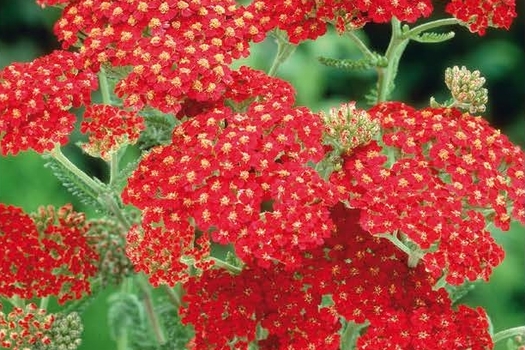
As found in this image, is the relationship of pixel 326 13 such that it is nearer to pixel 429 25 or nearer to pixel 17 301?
pixel 429 25

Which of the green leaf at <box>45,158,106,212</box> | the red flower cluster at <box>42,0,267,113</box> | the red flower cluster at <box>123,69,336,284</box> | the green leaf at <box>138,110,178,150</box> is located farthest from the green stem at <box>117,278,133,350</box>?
the red flower cluster at <box>42,0,267,113</box>

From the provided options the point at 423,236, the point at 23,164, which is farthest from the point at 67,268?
the point at 23,164

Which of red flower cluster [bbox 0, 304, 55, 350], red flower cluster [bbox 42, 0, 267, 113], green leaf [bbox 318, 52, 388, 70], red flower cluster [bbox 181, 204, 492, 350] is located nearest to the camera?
red flower cluster [bbox 181, 204, 492, 350]

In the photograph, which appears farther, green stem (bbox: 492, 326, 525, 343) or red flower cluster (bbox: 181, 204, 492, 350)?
green stem (bbox: 492, 326, 525, 343)

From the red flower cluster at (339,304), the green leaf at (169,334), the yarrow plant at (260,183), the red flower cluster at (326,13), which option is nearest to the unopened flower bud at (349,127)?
the yarrow plant at (260,183)

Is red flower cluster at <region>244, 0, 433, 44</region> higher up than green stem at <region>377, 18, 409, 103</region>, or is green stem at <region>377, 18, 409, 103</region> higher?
red flower cluster at <region>244, 0, 433, 44</region>

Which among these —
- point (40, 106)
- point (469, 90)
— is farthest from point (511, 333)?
point (40, 106)

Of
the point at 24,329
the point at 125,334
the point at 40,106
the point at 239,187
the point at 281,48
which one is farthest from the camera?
the point at 125,334

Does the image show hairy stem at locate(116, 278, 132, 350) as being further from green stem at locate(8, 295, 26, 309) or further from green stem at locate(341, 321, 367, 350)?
green stem at locate(341, 321, 367, 350)

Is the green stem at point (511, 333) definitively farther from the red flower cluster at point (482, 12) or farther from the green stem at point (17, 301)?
the green stem at point (17, 301)
